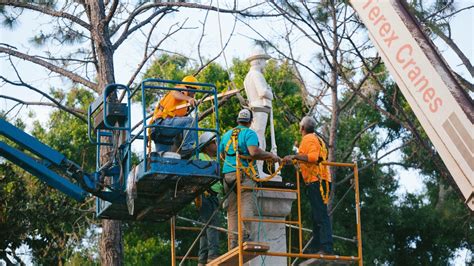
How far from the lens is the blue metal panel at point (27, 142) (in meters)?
14.6

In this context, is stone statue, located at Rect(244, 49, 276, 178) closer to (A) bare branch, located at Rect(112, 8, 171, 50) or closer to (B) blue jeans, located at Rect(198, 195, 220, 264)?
(B) blue jeans, located at Rect(198, 195, 220, 264)

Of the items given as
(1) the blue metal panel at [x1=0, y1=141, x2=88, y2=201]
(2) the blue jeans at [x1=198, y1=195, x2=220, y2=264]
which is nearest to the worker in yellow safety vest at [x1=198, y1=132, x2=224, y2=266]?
(2) the blue jeans at [x1=198, y1=195, x2=220, y2=264]

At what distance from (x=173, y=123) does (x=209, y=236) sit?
5.84 ft

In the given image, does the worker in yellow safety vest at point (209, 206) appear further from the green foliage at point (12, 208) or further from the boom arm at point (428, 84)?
the green foliage at point (12, 208)

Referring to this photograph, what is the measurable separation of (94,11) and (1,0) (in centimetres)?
184

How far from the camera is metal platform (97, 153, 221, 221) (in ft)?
44.5

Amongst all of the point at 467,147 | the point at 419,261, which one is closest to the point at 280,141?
the point at 419,261

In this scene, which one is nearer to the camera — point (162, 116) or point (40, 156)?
point (162, 116)

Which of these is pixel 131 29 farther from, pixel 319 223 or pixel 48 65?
pixel 319 223

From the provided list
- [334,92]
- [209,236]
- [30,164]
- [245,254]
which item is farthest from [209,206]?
[334,92]

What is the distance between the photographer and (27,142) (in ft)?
48.2

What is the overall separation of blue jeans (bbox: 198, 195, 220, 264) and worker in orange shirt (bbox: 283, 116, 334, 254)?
1.37m

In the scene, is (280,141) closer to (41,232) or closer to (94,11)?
(41,232)

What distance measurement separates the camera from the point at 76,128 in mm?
32906
